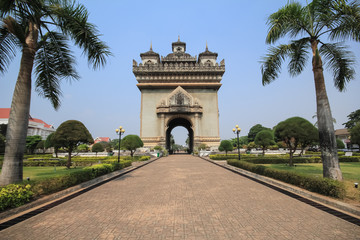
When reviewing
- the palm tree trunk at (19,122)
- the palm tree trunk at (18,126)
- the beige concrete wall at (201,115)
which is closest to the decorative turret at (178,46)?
the beige concrete wall at (201,115)

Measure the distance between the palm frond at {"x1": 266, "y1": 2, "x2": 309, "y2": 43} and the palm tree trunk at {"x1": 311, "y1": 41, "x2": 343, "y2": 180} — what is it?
3.90ft

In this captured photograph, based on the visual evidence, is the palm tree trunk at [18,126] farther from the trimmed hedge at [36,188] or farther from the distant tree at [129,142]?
the distant tree at [129,142]

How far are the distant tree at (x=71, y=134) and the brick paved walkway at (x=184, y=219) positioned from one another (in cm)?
919

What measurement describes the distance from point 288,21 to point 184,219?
865cm

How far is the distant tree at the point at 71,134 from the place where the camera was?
13989mm

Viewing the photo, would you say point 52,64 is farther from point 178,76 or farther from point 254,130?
point 254,130

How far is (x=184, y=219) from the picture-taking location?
427cm

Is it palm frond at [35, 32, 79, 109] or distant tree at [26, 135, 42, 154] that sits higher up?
palm frond at [35, 32, 79, 109]

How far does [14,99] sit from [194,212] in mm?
6715

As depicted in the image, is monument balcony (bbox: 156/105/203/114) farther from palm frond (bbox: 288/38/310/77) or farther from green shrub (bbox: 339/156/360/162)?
palm frond (bbox: 288/38/310/77)

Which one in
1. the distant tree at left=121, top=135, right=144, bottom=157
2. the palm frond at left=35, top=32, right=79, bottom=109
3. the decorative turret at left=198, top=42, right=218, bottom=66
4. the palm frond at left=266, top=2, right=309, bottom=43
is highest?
the decorative turret at left=198, top=42, right=218, bottom=66

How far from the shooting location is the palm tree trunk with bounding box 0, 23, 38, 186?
584 centimetres

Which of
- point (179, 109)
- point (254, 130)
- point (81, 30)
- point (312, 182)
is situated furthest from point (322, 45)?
point (254, 130)

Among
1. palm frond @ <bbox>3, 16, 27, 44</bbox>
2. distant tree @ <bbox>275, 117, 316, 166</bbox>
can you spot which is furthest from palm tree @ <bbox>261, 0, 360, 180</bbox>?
palm frond @ <bbox>3, 16, 27, 44</bbox>
